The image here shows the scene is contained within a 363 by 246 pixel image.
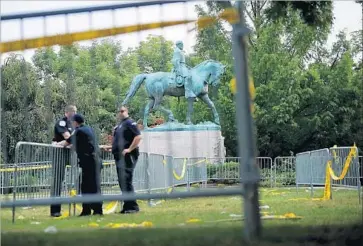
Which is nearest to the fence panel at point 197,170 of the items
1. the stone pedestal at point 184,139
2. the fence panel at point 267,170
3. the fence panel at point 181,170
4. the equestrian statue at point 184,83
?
the fence panel at point 181,170

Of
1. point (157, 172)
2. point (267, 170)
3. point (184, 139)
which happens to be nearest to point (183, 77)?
point (184, 139)

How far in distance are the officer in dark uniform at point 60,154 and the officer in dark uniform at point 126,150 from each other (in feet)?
2.23

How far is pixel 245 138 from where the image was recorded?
3877mm

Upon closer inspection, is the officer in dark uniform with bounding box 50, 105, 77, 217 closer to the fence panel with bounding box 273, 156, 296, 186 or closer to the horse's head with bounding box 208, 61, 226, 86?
the horse's head with bounding box 208, 61, 226, 86

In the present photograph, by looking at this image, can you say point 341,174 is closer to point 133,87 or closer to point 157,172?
point 157,172

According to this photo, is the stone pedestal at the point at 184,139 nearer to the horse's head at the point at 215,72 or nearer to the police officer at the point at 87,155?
the horse's head at the point at 215,72

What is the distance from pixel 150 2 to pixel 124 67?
3612 mm

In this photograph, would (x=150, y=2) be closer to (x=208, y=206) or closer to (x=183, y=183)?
(x=208, y=206)

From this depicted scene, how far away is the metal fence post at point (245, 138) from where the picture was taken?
374 cm

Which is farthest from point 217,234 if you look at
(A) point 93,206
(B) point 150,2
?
(A) point 93,206

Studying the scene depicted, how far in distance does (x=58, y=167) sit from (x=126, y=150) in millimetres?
1016

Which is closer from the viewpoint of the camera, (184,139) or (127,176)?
(127,176)

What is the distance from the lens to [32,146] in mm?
9398

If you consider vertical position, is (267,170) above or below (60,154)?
below
